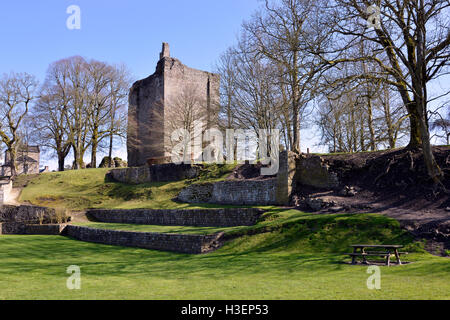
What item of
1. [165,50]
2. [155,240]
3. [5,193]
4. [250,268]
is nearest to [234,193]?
[155,240]

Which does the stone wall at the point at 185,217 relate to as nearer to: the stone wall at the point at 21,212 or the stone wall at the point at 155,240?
the stone wall at the point at 21,212

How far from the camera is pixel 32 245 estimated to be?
57.2 feet

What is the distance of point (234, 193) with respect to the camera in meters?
23.4

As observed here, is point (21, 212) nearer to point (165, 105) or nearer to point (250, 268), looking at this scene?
point (165, 105)

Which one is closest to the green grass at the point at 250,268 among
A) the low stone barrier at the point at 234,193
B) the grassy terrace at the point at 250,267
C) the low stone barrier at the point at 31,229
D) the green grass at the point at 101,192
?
the grassy terrace at the point at 250,267

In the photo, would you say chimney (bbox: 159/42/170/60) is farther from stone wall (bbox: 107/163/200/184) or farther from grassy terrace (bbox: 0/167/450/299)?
grassy terrace (bbox: 0/167/450/299)

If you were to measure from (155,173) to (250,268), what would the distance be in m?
21.3

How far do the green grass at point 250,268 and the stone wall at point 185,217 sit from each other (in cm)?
172

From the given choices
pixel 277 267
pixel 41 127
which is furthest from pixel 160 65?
pixel 277 267

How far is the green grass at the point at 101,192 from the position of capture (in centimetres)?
2745

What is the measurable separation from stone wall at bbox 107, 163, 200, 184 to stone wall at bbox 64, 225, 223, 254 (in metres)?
10.5

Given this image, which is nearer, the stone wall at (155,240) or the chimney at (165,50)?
the stone wall at (155,240)
